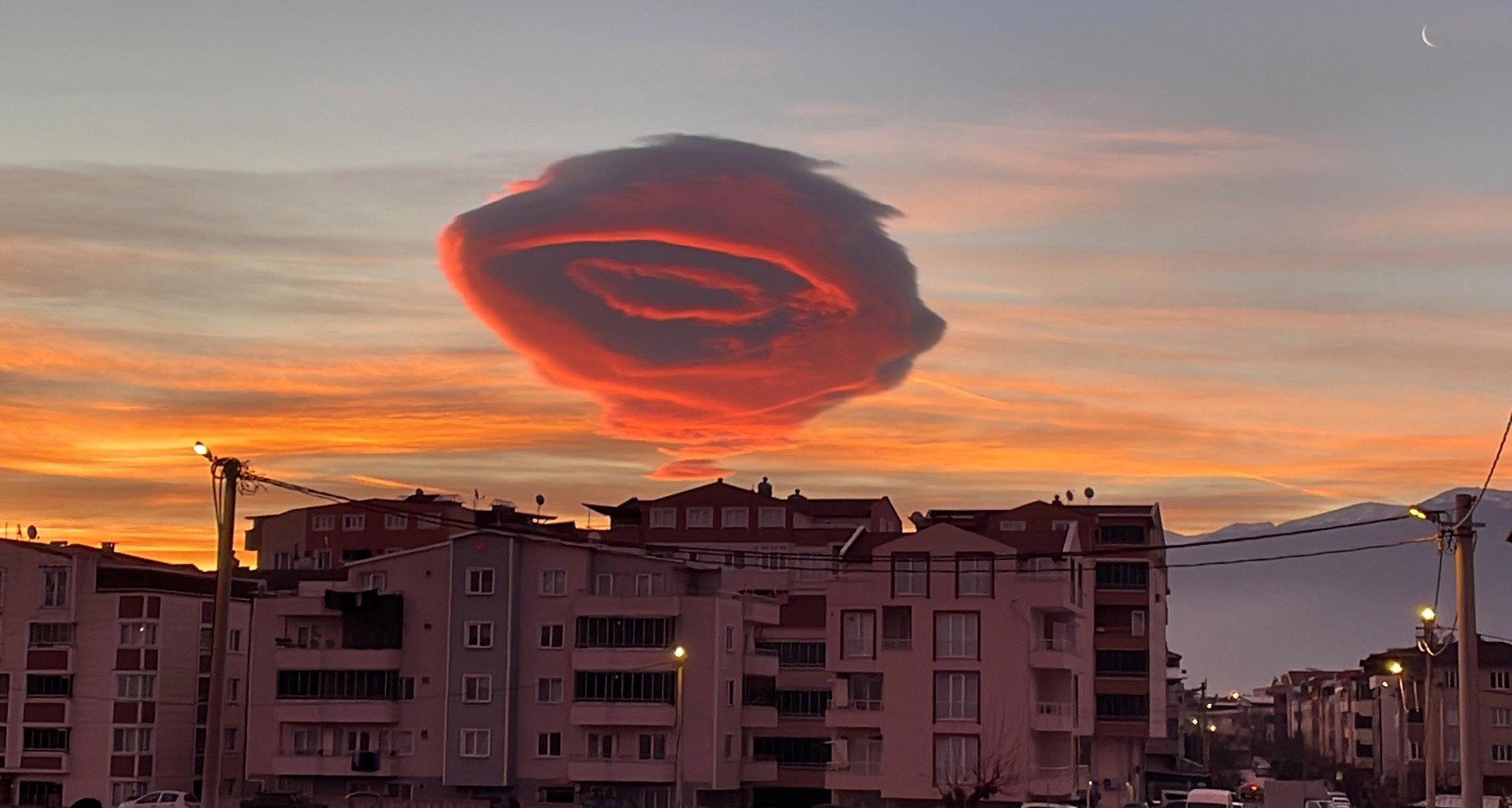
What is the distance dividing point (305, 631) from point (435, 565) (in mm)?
8044

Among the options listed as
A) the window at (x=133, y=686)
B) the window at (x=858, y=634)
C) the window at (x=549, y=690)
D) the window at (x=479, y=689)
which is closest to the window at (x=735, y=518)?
the window at (x=549, y=690)

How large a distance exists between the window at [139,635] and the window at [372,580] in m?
12.6

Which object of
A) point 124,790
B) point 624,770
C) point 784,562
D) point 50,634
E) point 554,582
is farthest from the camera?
point 784,562

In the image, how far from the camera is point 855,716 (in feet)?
319

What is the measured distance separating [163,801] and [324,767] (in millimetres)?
8239

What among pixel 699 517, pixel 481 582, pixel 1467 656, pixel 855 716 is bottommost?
pixel 855 716

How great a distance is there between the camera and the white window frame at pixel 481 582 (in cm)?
10125

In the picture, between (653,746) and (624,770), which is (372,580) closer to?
(624,770)

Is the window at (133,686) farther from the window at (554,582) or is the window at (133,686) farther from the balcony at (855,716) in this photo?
the balcony at (855,716)

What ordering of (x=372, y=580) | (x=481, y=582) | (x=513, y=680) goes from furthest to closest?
(x=372, y=580)
(x=481, y=582)
(x=513, y=680)

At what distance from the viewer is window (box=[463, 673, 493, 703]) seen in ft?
329

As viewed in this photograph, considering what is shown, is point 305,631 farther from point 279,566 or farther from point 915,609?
point 279,566

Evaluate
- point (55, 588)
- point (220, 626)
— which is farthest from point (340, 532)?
point (220, 626)

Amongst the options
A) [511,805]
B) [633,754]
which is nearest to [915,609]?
[633,754]
